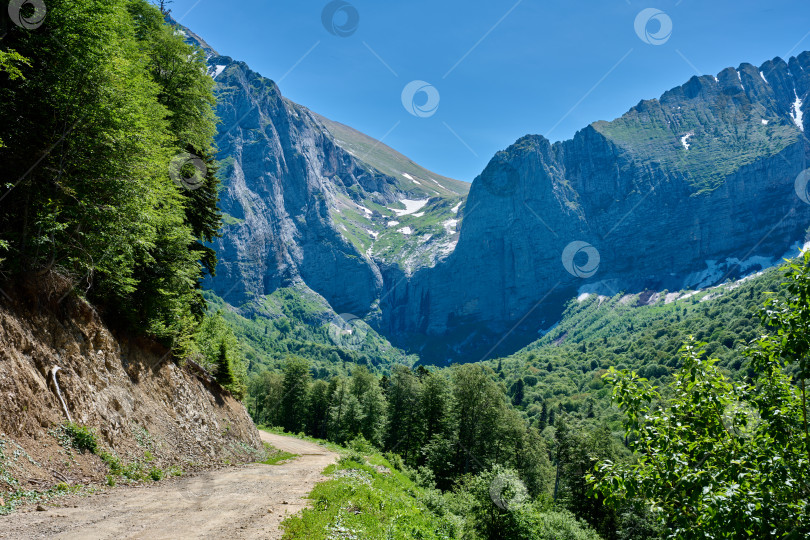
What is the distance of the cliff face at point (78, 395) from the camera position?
10.6 m

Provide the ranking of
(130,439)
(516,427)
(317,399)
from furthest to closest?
(317,399), (516,427), (130,439)

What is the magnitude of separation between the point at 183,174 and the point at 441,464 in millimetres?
34486

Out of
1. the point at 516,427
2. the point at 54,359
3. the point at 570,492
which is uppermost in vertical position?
the point at 516,427

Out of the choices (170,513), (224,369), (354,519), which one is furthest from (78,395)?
(224,369)

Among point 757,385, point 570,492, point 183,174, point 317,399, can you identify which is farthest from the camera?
point 317,399

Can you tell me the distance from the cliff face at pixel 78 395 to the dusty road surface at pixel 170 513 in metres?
1.33

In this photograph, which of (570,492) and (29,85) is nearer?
(29,85)

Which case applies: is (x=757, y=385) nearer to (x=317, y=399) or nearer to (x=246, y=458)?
(x=246, y=458)

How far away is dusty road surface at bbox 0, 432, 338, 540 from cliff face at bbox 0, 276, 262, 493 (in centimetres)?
133

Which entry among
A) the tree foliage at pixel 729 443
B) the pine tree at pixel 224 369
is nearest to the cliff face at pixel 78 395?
the pine tree at pixel 224 369

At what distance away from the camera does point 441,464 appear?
40344 mm

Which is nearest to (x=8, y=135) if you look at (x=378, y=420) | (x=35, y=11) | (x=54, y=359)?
(x=35, y=11)

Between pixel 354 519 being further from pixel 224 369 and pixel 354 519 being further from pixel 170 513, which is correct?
pixel 224 369

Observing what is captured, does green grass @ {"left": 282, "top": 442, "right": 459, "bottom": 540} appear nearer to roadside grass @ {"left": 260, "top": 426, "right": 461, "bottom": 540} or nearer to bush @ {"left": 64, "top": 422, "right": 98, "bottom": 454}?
roadside grass @ {"left": 260, "top": 426, "right": 461, "bottom": 540}
